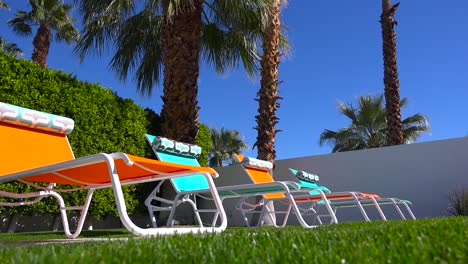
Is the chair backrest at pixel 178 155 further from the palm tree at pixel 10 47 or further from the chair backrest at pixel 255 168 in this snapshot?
the palm tree at pixel 10 47

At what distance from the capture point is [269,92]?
10.6 meters

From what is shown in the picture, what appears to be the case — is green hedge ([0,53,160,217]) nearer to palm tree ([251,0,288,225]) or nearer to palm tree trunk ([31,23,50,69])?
palm tree ([251,0,288,225])

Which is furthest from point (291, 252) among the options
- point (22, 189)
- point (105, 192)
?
point (105, 192)

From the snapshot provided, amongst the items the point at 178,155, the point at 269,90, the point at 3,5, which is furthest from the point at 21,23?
the point at 178,155

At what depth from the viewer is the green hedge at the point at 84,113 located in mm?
6234

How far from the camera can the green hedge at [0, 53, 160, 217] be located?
6234 mm

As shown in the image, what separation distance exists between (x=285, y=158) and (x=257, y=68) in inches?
102

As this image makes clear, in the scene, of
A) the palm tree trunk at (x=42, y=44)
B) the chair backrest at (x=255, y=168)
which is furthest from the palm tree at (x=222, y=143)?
the chair backrest at (x=255, y=168)

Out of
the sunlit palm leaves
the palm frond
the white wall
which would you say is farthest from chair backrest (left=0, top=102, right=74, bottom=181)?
the palm frond

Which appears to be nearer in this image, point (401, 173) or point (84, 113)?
point (84, 113)

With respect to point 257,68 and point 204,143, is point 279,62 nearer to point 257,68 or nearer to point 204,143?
point 257,68

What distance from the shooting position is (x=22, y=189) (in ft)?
20.2

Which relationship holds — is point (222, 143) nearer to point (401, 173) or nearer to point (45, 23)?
point (45, 23)

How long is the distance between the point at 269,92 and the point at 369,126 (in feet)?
24.5
